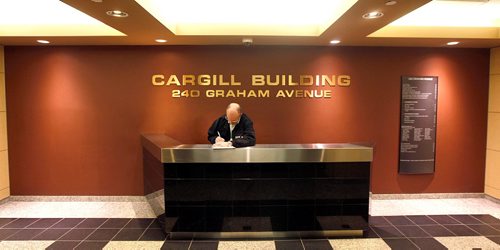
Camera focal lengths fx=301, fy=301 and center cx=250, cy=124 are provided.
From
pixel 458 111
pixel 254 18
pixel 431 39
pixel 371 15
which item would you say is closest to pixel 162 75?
pixel 254 18

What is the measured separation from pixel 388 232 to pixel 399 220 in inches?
21.5

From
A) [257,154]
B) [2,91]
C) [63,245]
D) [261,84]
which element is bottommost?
[63,245]

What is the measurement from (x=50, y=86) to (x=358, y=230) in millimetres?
5474

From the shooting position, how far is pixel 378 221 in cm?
446

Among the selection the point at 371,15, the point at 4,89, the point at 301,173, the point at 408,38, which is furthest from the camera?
the point at 4,89

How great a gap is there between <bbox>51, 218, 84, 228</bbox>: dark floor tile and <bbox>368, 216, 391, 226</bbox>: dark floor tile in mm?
4296

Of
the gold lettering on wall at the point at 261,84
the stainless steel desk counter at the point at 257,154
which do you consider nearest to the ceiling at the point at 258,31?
the gold lettering on wall at the point at 261,84

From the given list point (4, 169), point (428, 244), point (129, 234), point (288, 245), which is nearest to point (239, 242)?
point (288, 245)

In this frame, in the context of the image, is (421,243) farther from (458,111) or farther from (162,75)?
(162,75)

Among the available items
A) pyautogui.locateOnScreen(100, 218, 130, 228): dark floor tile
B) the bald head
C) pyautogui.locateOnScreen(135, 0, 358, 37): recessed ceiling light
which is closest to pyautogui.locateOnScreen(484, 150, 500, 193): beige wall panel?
pyautogui.locateOnScreen(135, 0, 358, 37): recessed ceiling light

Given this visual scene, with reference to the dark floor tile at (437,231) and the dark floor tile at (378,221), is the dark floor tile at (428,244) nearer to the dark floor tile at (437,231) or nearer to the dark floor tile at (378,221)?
the dark floor tile at (437,231)

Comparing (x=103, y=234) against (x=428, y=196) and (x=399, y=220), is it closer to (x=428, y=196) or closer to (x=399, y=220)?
(x=399, y=220)

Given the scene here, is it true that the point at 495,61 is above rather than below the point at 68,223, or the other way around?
above

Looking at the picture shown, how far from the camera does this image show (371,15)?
11.3 ft
